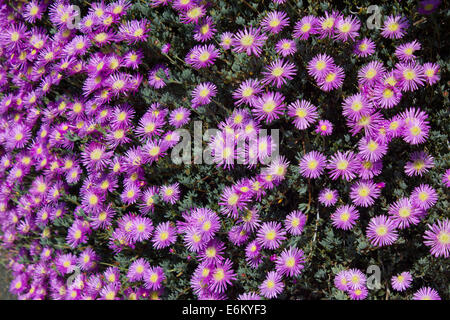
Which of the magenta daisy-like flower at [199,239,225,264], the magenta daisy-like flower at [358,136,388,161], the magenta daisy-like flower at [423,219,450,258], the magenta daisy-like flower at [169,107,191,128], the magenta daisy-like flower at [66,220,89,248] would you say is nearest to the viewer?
the magenta daisy-like flower at [423,219,450,258]

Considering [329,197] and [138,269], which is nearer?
[329,197]

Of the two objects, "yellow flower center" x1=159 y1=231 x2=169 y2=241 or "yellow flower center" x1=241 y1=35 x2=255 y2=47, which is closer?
"yellow flower center" x1=241 y1=35 x2=255 y2=47

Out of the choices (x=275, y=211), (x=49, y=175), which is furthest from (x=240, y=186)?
(x=49, y=175)

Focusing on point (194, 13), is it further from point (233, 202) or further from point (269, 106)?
point (233, 202)

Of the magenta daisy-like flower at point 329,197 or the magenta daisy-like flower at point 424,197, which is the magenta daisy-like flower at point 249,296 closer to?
the magenta daisy-like flower at point 329,197

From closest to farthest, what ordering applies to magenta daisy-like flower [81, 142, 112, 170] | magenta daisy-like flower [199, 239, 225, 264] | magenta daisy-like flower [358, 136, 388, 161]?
magenta daisy-like flower [358, 136, 388, 161], magenta daisy-like flower [199, 239, 225, 264], magenta daisy-like flower [81, 142, 112, 170]

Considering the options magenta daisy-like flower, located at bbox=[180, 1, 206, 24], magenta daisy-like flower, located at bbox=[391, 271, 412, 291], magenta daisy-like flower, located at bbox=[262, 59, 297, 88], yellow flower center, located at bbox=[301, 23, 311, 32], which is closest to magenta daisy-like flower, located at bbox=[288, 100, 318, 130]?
magenta daisy-like flower, located at bbox=[262, 59, 297, 88]

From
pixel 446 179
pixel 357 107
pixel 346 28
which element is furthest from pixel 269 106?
pixel 446 179

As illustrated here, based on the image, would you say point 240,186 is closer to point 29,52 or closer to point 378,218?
point 378,218

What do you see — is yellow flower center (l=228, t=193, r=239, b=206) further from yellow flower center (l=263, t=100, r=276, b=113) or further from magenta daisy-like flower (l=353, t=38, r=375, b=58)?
magenta daisy-like flower (l=353, t=38, r=375, b=58)
